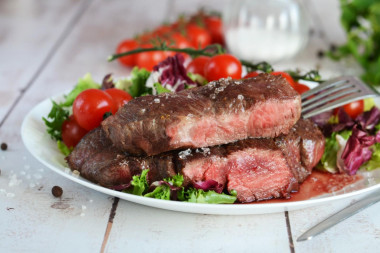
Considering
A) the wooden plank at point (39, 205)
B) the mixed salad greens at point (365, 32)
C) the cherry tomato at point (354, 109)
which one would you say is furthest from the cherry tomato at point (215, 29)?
the cherry tomato at point (354, 109)

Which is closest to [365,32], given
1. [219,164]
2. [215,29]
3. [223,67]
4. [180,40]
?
[215,29]

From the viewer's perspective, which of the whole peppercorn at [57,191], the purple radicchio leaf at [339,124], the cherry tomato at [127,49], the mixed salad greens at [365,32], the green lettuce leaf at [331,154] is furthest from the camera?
the cherry tomato at [127,49]

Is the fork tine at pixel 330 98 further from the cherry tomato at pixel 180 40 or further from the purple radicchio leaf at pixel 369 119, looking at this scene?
the cherry tomato at pixel 180 40

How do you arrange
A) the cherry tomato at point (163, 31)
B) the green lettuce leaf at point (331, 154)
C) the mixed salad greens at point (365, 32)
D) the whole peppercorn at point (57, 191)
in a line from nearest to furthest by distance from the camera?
the whole peppercorn at point (57, 191) < the green lettuce leaf at point (331, 154) < the mixed salad greens at point (365, 32) < the cherry tomato at point (163, 31)

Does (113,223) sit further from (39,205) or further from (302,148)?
(302,148)

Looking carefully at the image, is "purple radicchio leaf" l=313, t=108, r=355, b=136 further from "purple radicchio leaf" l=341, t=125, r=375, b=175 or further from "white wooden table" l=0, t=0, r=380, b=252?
"white wooden table" l=0, t=0, r=380, b=252

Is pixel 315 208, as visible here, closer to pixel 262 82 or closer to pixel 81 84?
pixel 262 82
